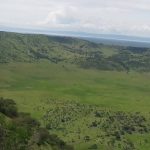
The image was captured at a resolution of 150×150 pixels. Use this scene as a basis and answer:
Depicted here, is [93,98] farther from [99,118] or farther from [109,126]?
[109,126]

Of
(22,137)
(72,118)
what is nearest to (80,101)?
(72,118)

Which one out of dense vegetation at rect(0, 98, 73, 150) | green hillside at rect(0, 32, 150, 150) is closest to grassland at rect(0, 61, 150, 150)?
green hillside at rect(0, 32, 150, 150)

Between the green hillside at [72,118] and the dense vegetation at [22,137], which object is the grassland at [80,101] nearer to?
the green hillside at [72,118]

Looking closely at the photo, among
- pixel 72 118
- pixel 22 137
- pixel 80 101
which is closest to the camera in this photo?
pixel 22 137

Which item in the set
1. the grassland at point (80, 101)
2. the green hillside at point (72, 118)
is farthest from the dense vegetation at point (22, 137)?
the grassland at point (80, 101)

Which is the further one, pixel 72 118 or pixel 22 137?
pixel 72 118

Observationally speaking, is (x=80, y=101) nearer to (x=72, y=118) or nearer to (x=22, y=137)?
(x=72, y=118)

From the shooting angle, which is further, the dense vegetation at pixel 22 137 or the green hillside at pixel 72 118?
the green hillside at pixel 72 118

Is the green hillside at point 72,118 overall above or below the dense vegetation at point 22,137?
below

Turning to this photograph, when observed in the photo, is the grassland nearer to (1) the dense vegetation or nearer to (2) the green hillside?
(2) the green hillside

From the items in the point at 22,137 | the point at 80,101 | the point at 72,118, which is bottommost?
the point at 80,101

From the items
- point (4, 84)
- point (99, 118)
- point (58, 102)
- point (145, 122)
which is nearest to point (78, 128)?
point (99, 118)
